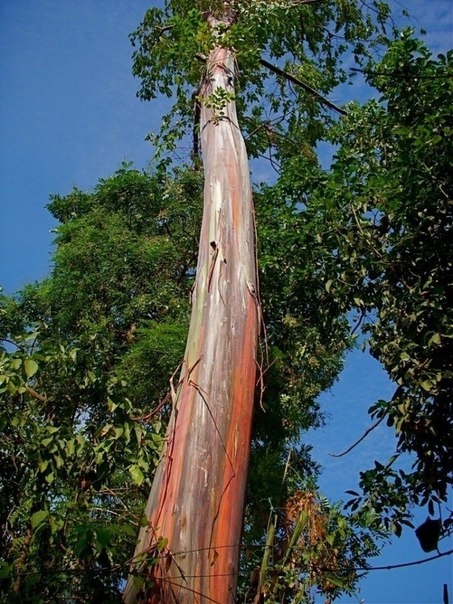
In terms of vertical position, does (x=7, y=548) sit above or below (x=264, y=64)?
below

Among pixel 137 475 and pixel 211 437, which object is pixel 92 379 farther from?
pixel 211 437

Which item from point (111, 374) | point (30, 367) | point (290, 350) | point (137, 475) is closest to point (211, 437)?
point (137, 475)

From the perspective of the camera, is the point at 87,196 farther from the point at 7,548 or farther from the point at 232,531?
the point at 232,531

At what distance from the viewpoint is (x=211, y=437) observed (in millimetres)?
2719

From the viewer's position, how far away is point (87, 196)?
38.0 feet

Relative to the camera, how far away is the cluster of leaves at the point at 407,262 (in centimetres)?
364

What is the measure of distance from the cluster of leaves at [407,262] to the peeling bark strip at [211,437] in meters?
0.79

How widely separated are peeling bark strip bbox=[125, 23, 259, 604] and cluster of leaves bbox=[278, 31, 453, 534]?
31.0 inches

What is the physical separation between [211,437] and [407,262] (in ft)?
6.21

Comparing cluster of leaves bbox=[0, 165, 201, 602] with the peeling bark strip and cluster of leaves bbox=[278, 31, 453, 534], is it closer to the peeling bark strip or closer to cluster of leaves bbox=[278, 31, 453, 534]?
the peeling bark strip

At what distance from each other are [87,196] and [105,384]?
8.50 m

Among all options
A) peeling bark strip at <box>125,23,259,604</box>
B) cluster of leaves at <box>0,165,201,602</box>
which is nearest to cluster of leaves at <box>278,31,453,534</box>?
peeling bark strip at <box>125,23,259,604</box>

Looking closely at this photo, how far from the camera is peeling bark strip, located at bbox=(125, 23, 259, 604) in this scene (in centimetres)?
238

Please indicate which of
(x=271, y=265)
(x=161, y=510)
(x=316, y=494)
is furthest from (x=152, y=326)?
(x=161, y=510)
